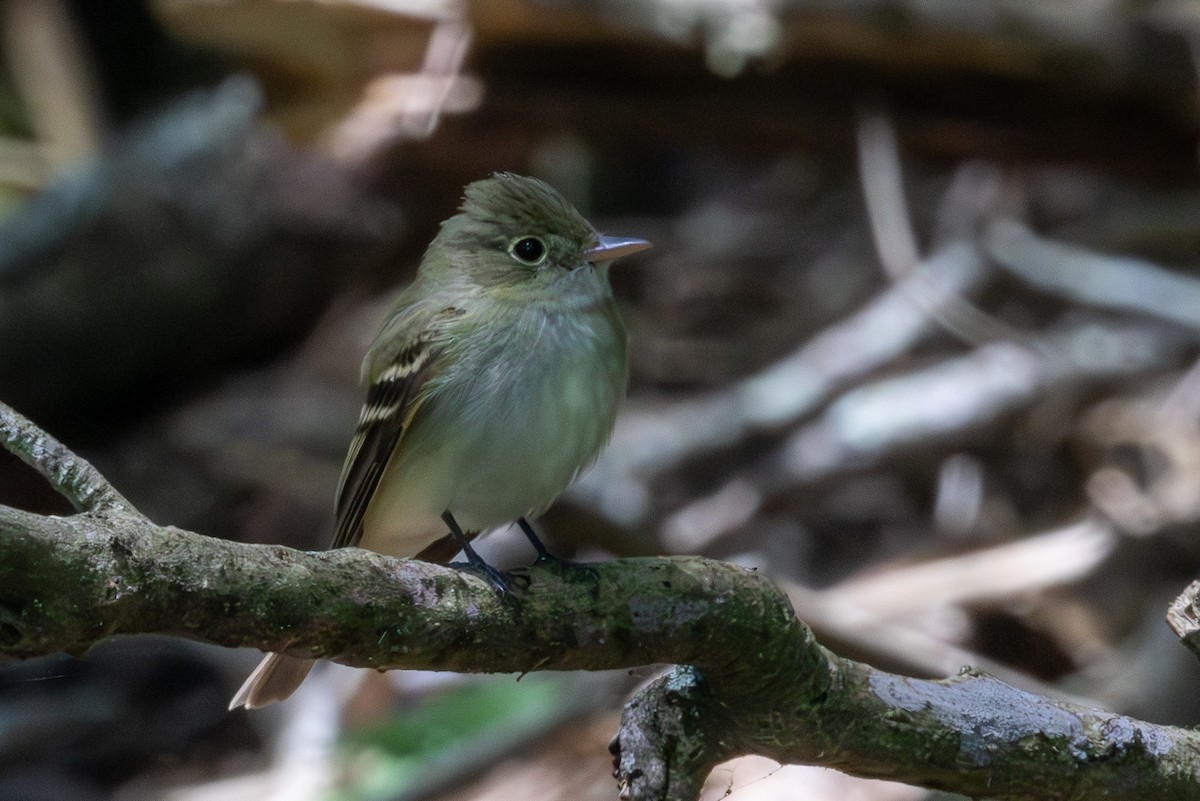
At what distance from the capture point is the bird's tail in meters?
3.19

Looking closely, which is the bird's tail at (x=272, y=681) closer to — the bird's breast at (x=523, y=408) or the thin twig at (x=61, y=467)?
the bird's breast at (x=523, y=408)

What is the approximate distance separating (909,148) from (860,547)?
2.41 m

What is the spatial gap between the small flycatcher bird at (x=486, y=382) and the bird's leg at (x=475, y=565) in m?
0.01

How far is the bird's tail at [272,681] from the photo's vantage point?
3.19 m

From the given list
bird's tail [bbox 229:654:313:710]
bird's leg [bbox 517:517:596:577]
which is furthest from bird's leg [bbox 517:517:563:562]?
bird's tail [bbox 229:654:313:710]

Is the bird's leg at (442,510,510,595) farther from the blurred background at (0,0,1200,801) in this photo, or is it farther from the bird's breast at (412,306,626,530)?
the blurred background at (0,0,1200,801)

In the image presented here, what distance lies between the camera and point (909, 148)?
786 cm

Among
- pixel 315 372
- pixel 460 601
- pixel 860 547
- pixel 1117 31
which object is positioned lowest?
pixel 860 547

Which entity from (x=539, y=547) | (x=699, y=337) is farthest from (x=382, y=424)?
(x=699, y=337)

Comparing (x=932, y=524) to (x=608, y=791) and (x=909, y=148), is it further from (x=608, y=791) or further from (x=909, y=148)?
(x=608, y=791)

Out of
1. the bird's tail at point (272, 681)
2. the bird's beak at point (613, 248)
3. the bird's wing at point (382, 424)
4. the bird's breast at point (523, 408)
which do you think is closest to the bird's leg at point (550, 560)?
the bird's breast at point (523, 408)

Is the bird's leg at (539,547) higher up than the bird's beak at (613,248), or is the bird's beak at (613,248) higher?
the bird's beak at (613,248)

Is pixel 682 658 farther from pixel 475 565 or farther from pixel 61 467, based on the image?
pixel 61 467

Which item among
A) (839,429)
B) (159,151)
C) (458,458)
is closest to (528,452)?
(458,458)
